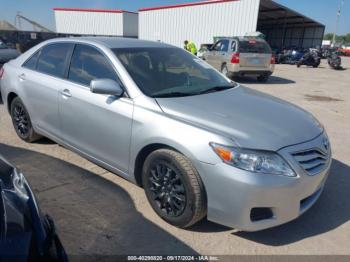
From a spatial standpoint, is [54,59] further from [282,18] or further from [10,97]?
[282,18]

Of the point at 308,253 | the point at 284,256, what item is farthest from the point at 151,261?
the point at 308,253

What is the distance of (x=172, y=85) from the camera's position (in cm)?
346

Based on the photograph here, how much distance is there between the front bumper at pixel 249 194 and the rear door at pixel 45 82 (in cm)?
231

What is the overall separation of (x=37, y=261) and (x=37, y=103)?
313 cm

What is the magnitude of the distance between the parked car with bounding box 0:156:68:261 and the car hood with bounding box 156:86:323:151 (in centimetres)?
140

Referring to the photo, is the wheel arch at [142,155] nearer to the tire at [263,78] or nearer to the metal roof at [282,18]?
the tire at [263,78]

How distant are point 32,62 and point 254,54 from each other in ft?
31.8

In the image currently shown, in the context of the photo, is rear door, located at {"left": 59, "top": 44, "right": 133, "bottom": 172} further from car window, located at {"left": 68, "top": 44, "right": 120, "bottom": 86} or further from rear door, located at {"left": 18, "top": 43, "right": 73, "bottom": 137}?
rear door, located at {"left": 18, "top": 43, "right": 73, "bottom": 137}

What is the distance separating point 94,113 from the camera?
3.44m

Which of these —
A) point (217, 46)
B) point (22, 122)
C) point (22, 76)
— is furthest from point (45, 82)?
point (217, 46)

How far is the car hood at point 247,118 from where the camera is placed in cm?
262

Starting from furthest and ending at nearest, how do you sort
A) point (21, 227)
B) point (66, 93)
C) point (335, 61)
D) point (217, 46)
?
point (335, 61)
point (217, 46)
point (66, 93)
point (21, 227)

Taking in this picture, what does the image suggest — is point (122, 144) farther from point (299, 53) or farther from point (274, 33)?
point (274, 33)

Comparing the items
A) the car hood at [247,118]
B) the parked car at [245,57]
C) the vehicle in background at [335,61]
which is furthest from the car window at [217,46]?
the vehicle in background at [335,61]
